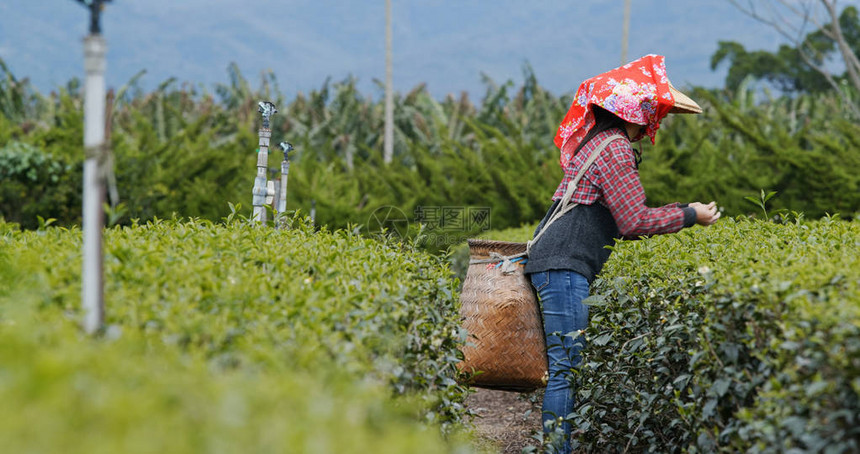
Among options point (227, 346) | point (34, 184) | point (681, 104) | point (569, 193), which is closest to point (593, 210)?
point (569, 193)

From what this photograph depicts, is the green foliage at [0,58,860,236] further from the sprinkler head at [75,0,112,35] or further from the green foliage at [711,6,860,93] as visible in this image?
the green foliage at [711,6,860,93]

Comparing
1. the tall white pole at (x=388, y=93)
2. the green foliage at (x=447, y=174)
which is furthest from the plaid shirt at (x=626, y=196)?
the tall white pole at (x=388, y=93)

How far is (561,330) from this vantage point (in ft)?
11.0

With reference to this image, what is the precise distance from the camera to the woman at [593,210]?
323 centimetres

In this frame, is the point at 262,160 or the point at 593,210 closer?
the point at 593,210

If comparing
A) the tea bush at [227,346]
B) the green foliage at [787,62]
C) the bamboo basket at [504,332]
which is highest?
the green foliage at [787,62]

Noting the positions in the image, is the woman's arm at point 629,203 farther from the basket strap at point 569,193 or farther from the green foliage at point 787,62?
the green foliage at point 787,62

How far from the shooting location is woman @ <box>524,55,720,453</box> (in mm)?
3227

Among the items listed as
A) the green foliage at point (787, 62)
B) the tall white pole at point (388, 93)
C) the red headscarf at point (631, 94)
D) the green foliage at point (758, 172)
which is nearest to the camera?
the red headscarf at point (631, 94)

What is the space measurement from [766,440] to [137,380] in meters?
1.66

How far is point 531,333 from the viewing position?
346 cm

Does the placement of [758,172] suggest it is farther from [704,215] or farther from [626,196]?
[626,196]

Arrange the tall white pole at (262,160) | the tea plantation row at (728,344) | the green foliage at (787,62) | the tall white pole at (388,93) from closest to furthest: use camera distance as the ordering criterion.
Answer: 1. the tea plantation row at (728,344)
2. the tall white pole at (262,160)
3. the tall white pole at (388,93)
4. the green foliage at (787,62)

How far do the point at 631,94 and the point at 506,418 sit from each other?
2720 mm
